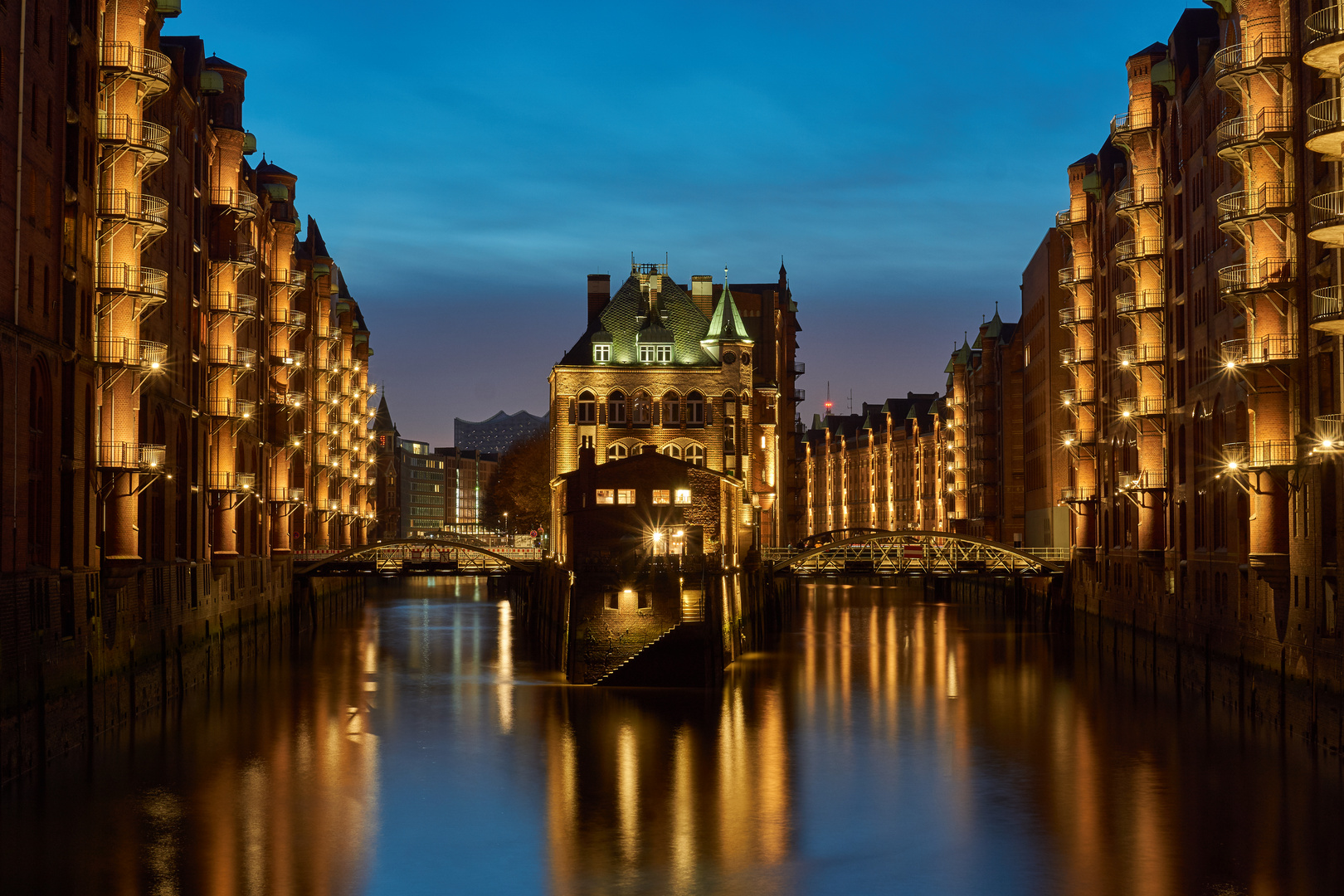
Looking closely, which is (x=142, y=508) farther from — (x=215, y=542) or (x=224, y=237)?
(x=224, y=237)

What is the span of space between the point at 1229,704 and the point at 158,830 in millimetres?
32450

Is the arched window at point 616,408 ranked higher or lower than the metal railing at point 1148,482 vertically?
higher

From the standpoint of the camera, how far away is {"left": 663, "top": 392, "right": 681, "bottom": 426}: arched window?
311ft

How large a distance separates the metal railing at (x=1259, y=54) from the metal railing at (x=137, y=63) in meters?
30.8

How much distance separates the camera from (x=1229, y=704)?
Result: 5009 cm

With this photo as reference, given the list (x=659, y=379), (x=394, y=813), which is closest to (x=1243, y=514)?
(x=394, y=813)

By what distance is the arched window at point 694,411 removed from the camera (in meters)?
95.0

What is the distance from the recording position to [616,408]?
9500 cm

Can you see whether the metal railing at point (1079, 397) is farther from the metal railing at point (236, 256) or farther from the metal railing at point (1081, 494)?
the metal railing at point (236, 256)

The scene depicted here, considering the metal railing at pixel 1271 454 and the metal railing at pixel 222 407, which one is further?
the metal railing at pixel 222 407

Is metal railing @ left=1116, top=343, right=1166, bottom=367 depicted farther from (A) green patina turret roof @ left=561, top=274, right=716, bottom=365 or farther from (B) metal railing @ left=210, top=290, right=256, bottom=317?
(B) metal railing @ left=210, top=290, right=256, bottom=317

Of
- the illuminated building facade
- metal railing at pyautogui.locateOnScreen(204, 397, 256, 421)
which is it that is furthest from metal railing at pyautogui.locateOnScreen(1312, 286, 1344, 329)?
metal railing at pyautogui.locateOnScreen(204, 397, 256, 421)

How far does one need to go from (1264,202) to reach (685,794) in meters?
23.1

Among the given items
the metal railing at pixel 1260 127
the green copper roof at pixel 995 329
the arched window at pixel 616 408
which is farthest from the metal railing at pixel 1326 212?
the green copper roof at pixel 995 329
